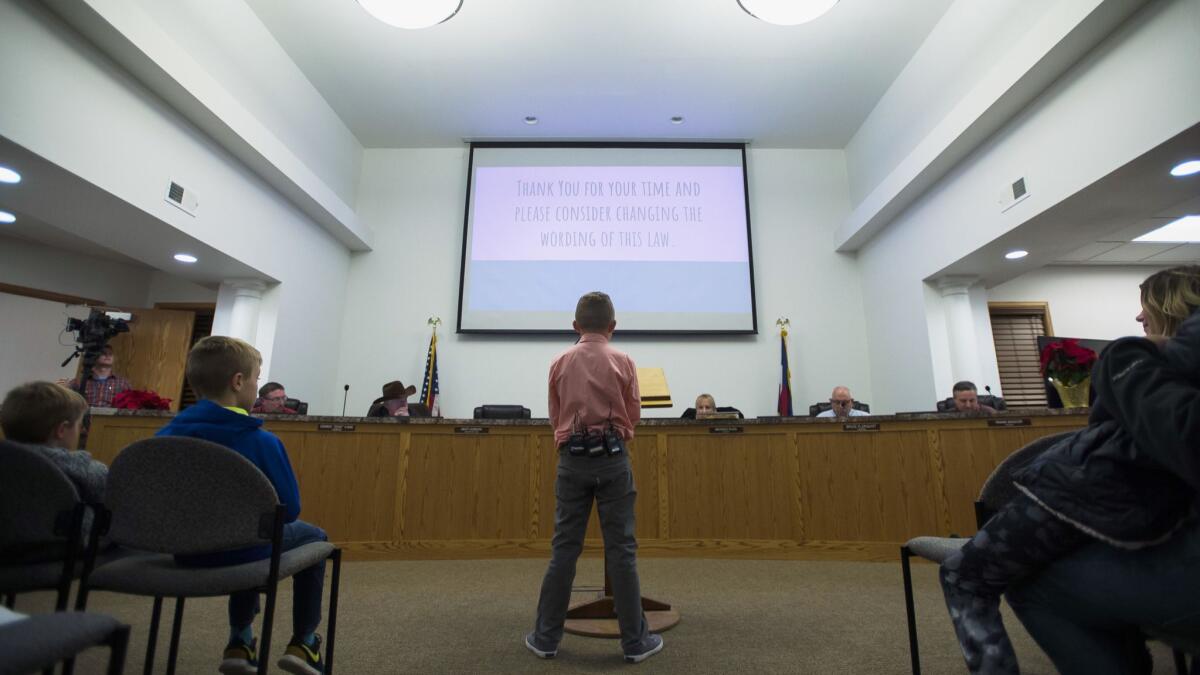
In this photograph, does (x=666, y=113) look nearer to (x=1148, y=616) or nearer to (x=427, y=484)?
(x=427, y=484)

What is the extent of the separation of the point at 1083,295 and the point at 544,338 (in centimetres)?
640

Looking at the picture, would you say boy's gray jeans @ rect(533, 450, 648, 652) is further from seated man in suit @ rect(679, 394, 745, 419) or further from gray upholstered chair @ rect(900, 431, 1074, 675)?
seated man in suit @ rect(679, 394, 745, 419)

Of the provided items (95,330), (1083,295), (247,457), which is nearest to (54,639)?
(247,457)

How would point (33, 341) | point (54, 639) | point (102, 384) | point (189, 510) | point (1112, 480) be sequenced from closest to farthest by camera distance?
point (54, 639)
point (1112, 480)
point (189, 510)
point (102, 384)
point (33, 341)

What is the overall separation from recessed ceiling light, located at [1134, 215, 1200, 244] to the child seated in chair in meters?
8.20

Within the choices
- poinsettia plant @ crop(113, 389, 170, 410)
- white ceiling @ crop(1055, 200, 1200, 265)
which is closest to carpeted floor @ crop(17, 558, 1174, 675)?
poinsettia plant @ crop(113, 389, 170, 410)

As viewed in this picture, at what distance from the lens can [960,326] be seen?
16.9 feet

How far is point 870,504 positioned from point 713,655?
221 cm

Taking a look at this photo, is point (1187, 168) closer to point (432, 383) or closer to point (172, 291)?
point (432, 383)

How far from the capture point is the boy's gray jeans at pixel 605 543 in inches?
73.0

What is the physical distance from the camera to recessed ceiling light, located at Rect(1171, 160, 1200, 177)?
10.8 ft

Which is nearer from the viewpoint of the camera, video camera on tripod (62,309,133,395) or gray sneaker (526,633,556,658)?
gray sneaker (526,633,556,658)

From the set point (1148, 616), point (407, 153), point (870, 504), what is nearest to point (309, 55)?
point (407, 153)

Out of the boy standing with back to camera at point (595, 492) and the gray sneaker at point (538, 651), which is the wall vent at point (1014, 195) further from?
the gray sneaker at point (538, 651)
